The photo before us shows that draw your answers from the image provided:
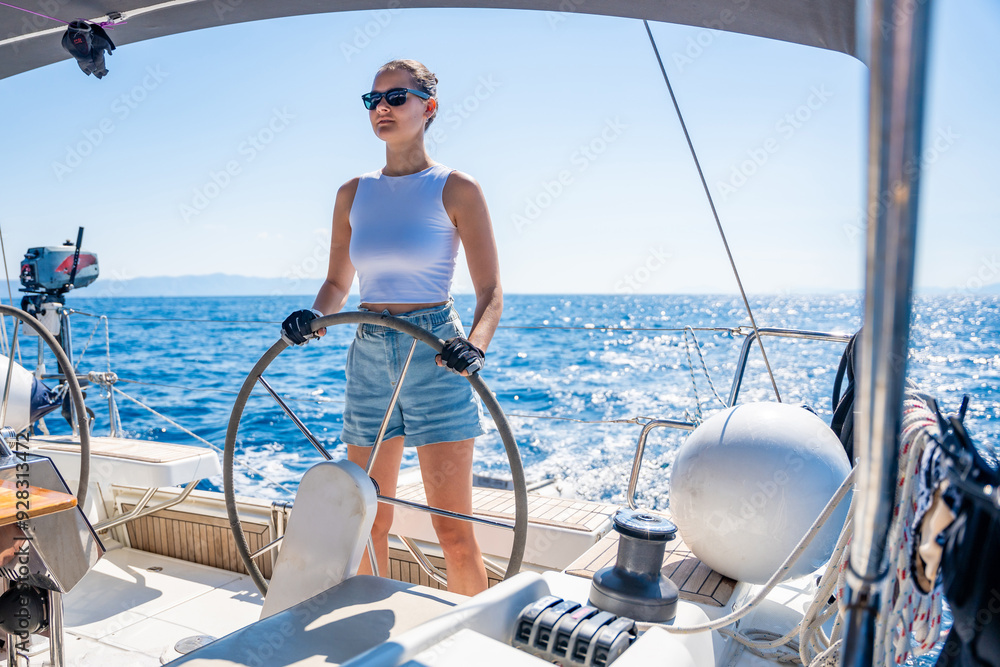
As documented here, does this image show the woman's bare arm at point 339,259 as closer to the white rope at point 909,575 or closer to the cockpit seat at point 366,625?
the cockpit seat at point 366,625

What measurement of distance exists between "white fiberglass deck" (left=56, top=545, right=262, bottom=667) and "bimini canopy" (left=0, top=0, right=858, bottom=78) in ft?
5.14

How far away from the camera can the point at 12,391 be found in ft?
7.40

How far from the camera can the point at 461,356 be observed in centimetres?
109

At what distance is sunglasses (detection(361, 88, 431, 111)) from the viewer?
4.34 ft

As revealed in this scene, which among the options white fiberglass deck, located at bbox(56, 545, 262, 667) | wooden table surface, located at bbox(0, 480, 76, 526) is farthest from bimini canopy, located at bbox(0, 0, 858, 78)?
white fiberglass deck, located at bbox(56, 545, 262, 667)

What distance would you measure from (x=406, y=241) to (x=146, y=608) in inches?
62.5

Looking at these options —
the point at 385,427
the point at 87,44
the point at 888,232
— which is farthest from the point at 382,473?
the point at 87,44

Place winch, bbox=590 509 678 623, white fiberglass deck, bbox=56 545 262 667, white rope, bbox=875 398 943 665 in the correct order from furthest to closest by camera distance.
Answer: white fiberglass deck, bbox=56 545 262 667, winch, bbox=590 509 678 623, white rope, bbox=875 398 943 665

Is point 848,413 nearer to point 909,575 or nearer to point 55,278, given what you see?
point 909,575

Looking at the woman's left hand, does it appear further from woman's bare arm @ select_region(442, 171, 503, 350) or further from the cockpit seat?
the cockpit seat

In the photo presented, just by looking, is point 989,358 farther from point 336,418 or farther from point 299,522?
point 299,522

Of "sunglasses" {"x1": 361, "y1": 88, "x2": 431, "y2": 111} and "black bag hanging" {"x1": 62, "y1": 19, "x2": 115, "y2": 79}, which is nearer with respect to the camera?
"sunglasses" {"x1": 361, "y1": 88, "x2": 431, "y2": 111}

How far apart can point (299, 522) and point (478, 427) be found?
1.23 feet

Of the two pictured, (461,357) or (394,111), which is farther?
(394,111)
